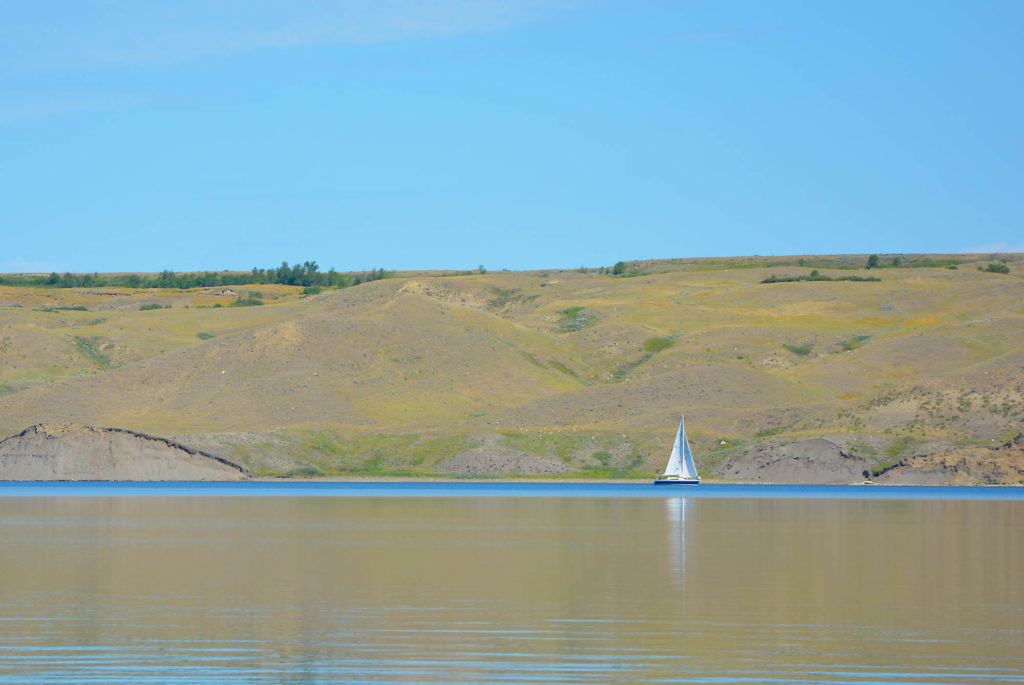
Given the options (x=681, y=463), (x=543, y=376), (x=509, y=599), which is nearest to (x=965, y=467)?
(x=681, y=463)

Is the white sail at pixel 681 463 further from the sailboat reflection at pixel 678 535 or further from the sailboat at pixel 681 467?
the sailboat reflection at pixel 678 535

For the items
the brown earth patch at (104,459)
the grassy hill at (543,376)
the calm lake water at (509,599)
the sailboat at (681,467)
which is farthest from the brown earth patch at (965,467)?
the brown earth patch at (104,459)

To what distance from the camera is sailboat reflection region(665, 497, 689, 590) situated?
37125 millimetres

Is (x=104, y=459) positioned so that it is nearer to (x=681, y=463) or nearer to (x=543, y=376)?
(x=681, y=463)

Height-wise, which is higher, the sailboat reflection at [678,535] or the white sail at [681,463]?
the white sail at [681,463]

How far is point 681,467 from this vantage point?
10381 cm

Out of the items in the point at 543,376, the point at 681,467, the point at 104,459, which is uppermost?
the point at 543,376

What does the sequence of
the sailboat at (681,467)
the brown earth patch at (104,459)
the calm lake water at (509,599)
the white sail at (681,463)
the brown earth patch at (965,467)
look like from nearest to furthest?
the calm lake water at (509,599) → the brown earth patch at (965,467) → the sailboat at (681,467) → the white sail at (681,463) → the brown earth patch at (104,459)

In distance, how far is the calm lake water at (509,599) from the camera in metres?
22.9

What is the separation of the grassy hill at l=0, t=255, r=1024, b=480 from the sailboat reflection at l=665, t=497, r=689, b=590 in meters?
35.8

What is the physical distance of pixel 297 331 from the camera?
14500 centimetres

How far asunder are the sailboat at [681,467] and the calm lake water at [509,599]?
140 feet

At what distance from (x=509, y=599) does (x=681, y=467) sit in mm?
74016

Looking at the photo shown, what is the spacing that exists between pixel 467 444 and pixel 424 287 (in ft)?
235
